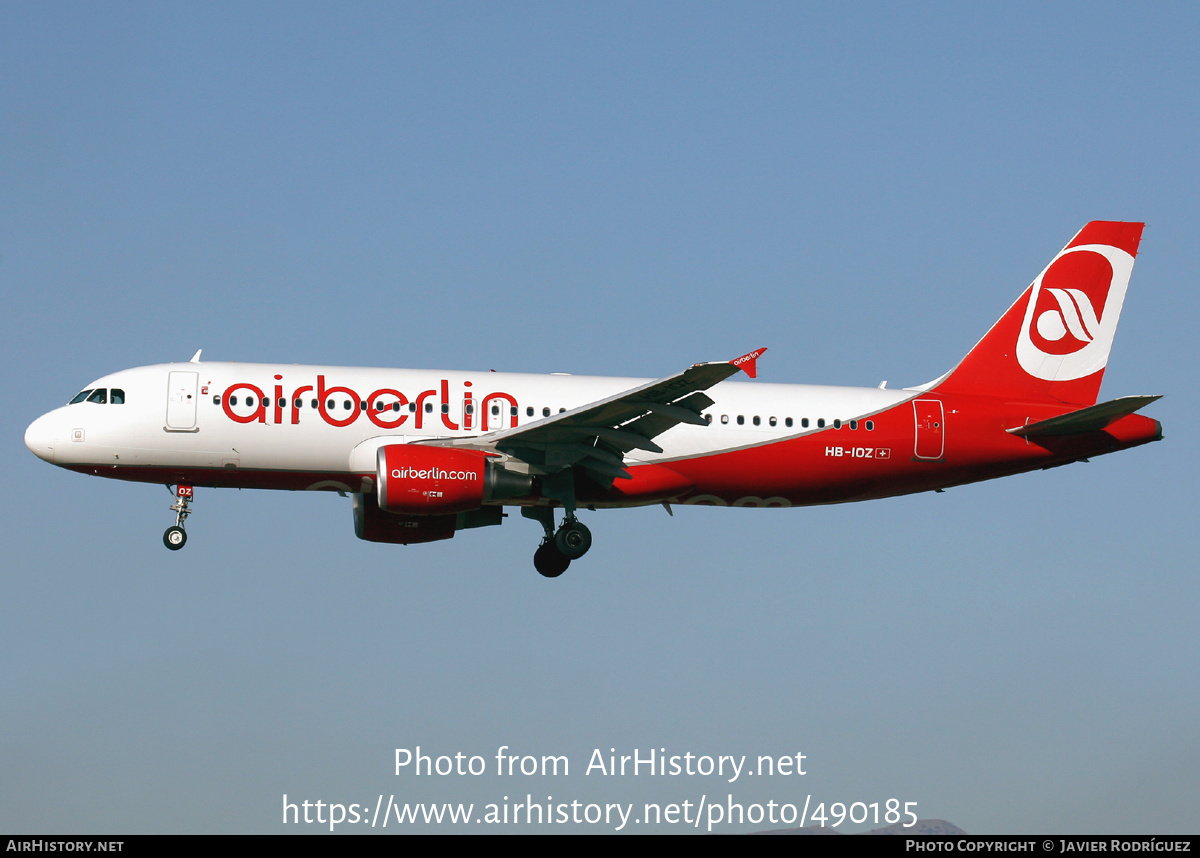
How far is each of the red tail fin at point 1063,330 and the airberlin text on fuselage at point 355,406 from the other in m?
11.2

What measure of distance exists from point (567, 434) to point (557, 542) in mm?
3002

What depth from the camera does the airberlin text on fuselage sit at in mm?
30875

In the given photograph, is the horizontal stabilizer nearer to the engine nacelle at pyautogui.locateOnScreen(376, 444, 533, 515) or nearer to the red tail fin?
the red tail fin

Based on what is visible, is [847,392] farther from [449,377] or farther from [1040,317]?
[449,377]

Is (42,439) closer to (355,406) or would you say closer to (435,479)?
(355,406)

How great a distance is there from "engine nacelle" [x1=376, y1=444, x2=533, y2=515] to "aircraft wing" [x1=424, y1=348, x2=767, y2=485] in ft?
2.09

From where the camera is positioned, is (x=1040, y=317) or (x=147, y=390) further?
(x=1040, y=317)

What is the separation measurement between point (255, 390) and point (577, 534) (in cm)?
755

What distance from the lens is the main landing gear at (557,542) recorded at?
32.3 m

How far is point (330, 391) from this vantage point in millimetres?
31172

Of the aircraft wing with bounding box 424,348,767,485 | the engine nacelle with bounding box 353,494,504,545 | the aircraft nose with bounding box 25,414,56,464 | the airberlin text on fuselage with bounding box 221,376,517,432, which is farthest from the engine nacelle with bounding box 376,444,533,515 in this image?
the aircraft nose with bounding box 25,414,56,464

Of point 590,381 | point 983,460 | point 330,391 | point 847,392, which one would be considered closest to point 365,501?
point 330,391

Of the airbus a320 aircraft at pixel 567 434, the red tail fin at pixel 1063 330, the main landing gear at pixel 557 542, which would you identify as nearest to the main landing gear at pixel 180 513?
the airbus a320 aircraft at pixel 567 434

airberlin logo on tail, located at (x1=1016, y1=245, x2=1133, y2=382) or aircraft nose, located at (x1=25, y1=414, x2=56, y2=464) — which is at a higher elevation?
airberlin logo on tail, located at (x1=1016, y1=245, x2=1133, y2=382)
